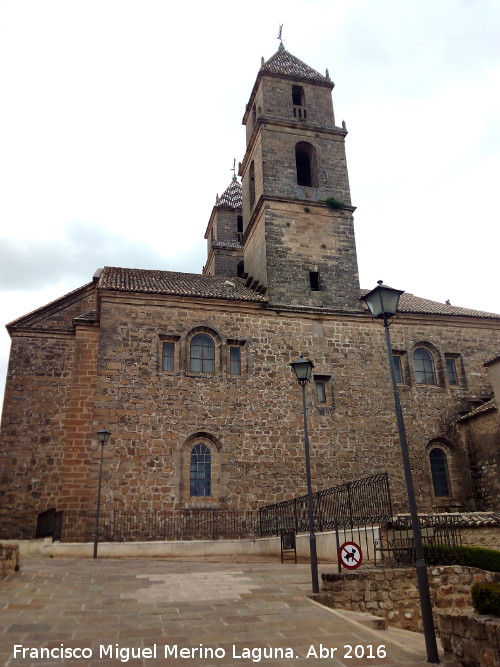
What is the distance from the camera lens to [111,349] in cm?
1981

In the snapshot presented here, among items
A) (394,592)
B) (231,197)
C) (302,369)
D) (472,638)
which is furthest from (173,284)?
(231,197)

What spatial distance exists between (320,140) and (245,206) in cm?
516

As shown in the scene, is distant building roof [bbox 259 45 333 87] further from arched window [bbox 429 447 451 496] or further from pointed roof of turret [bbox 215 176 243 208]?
arched window [bbox 429 447 451 496]

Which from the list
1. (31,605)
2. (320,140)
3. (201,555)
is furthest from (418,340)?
(31,605)

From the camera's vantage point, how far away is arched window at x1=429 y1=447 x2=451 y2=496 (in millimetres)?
21672

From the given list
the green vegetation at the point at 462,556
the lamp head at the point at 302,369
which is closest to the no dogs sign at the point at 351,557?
the green vegetation at the point at 462,556

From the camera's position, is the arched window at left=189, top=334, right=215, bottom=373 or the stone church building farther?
the arched window at left=189, top=334, right=215, bottom=373

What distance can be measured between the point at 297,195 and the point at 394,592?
746 inches

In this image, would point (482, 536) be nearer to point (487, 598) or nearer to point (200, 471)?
point (487, 598)

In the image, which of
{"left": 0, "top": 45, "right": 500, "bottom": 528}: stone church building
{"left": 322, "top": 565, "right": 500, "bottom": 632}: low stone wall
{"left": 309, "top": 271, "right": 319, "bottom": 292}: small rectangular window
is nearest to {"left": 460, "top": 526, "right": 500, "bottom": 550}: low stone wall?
{"left": 322, "top": 565, "right": 500, "bottom": 632}: low stone wall

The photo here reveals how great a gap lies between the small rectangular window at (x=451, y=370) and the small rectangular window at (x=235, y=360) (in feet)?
30.8

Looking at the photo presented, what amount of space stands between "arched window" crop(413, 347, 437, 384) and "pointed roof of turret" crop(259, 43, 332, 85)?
586 inches

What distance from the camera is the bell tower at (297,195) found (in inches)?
932

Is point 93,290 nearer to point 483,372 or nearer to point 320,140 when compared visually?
point 320,140
